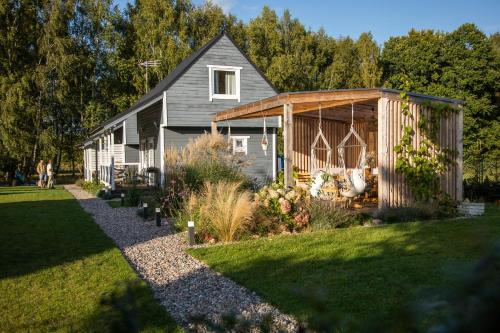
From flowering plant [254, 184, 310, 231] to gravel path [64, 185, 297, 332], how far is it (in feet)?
5.44

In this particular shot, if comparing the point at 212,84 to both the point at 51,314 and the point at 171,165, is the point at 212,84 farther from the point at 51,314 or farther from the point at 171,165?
the point at 51,314

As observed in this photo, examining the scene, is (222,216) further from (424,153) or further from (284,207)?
(424,153)

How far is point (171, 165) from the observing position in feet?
38.0

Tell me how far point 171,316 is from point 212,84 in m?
15.0

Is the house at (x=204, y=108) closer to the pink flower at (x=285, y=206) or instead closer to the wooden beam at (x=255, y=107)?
the wooden beam at (x=255, y=107)

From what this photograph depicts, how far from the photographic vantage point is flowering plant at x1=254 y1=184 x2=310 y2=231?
28.4 feet

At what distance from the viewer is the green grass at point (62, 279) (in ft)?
13.9

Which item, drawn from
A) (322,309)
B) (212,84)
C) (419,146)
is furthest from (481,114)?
(322,309)

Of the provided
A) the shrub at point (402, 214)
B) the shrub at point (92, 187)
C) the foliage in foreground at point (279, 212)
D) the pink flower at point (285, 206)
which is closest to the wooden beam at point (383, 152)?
the shrub at point (402, 214)

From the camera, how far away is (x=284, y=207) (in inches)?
340

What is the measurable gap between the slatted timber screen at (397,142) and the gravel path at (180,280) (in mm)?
4473

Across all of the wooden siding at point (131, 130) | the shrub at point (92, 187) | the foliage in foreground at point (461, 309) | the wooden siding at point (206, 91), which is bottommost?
the shrub at point (92, 187)

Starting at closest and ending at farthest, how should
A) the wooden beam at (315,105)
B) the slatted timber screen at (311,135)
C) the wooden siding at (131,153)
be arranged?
the wooden beam at (315,105) → the slatted timber screen at (311,135) → the wooden siding at (131,153)

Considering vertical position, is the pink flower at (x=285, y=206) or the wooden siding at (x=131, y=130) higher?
the wooden siding at (x=131, y=130)
